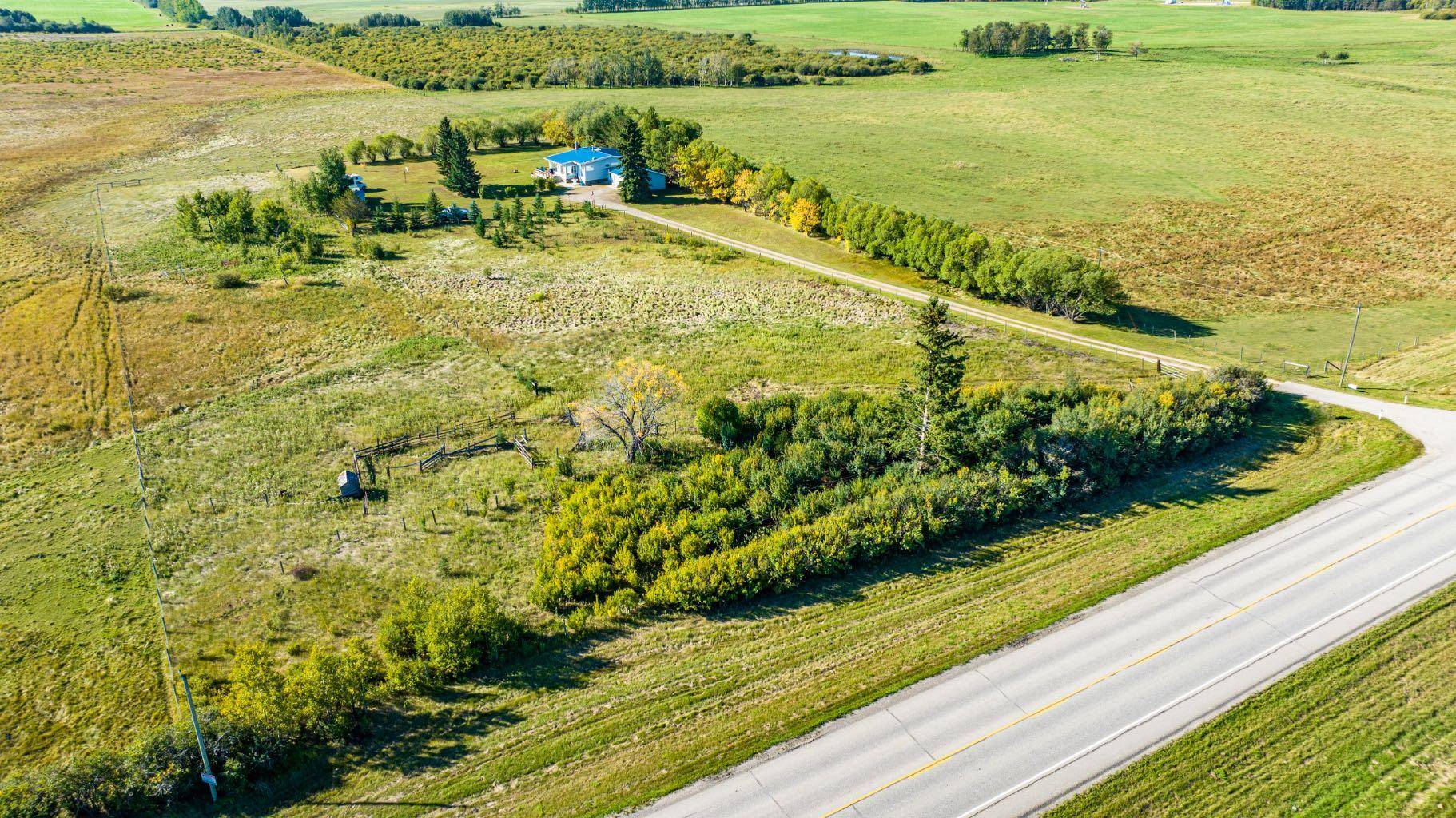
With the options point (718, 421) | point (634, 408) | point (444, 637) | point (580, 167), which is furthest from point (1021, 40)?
point (444, 637)

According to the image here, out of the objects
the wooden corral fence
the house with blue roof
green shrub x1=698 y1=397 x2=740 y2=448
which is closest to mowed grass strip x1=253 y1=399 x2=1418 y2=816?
green shrub x1=698 y1=397 x2=740 y2=448

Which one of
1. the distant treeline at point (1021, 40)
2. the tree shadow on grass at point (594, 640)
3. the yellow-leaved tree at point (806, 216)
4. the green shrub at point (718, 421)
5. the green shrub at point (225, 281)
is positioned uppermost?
the distant treeline at point (1021, 40)

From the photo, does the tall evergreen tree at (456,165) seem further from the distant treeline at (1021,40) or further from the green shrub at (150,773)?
the distant treeline at (1021,40)

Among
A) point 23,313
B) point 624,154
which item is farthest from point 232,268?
point 624,154

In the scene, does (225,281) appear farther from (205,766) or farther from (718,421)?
(205,766)

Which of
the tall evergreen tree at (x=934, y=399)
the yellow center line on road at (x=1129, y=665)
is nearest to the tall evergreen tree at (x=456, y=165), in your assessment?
the tall evergreen tree at (x=934, y=399)

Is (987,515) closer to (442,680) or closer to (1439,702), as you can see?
(1439,702)

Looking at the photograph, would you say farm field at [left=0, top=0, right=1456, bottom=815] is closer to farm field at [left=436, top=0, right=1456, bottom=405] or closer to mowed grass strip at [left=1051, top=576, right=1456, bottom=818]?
farm field at [left=436, top=0, right=1456, bottom=405]
